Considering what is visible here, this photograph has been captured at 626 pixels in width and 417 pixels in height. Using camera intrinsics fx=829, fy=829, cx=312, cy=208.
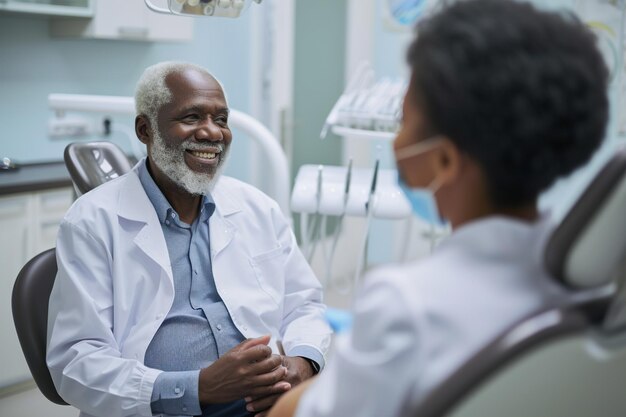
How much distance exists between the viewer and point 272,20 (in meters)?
4.45

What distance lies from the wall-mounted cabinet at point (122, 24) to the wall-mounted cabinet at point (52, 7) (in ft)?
0.17

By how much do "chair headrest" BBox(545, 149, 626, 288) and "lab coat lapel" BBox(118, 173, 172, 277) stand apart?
1019 mm

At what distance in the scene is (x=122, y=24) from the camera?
3621 mm

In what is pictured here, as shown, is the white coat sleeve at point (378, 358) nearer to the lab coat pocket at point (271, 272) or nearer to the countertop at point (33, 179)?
the lab coat pocket at point (271, 272)

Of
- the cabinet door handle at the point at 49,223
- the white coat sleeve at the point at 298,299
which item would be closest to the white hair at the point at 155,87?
the white coat sleeve at the point at 298,299

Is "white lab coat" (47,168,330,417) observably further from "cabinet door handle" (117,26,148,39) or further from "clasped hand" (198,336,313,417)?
"cabinet door handle" (117,26,148,39)

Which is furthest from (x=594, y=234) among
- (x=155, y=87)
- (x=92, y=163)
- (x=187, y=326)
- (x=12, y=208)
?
(x=12, y=208)

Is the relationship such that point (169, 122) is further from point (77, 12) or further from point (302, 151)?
point (302, 151)

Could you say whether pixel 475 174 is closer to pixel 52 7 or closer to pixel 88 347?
pixel 88 347

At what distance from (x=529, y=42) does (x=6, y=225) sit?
258 cm

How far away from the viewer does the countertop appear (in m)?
3.00

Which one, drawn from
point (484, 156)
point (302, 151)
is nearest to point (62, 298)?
point (484, 156)

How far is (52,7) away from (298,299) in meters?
1.96

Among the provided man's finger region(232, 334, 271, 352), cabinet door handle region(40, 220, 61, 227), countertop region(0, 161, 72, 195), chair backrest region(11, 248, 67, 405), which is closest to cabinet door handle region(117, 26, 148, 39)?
countertop region(0, 161, 72, 195)
